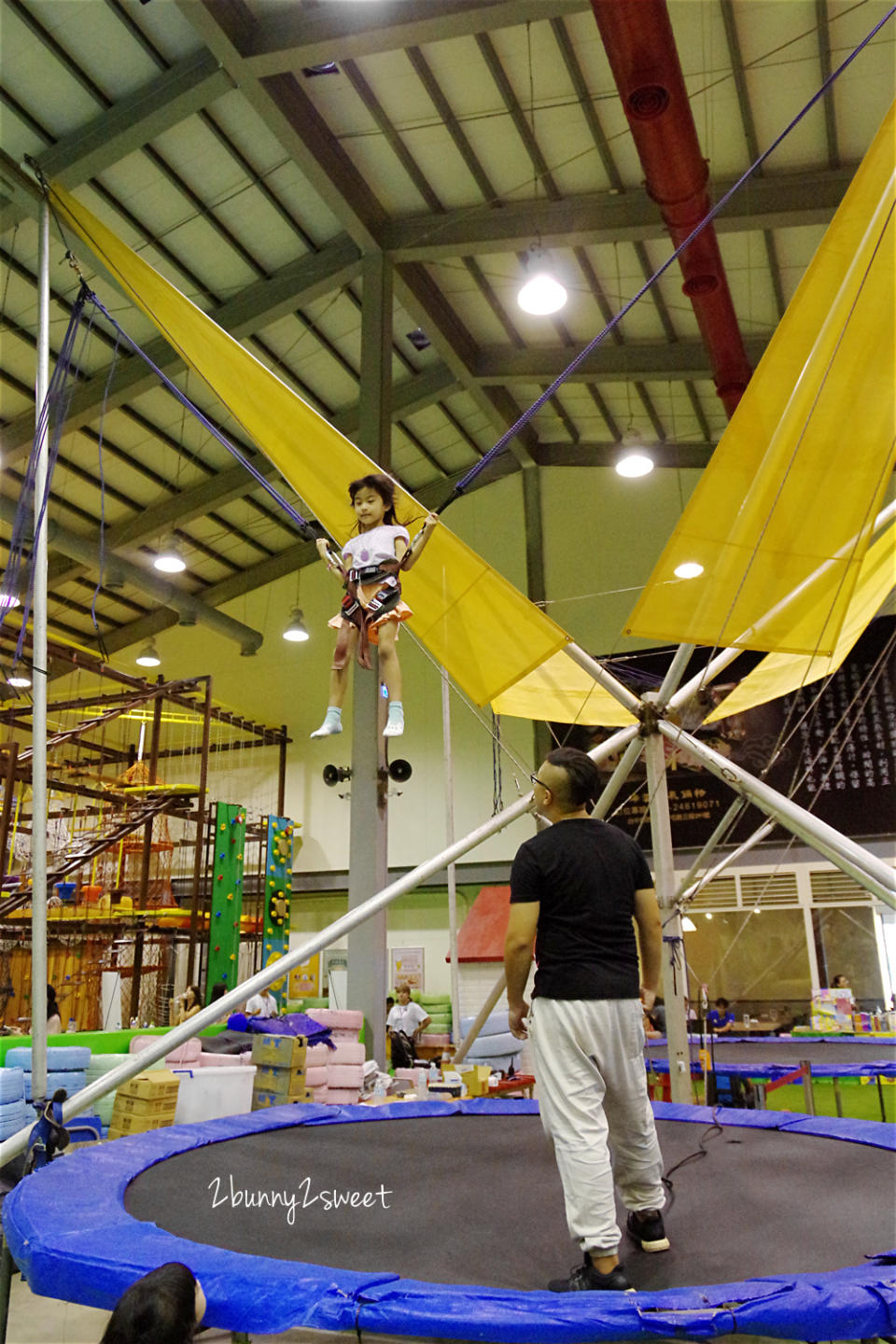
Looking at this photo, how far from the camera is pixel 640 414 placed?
35.3 feet

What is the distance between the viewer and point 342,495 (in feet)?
14.9

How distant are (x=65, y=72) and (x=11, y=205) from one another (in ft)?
3.24

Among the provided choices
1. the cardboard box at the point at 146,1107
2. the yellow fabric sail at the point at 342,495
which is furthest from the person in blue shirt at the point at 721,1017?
the yellow fabric sail at the point at 342,495

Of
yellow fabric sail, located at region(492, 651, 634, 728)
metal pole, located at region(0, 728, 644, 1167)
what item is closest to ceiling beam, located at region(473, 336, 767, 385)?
yellow fabric sail, located at region(492, 651, 634, 728)

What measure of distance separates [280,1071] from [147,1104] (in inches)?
37.4

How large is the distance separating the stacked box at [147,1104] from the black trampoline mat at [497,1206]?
3.90 feet

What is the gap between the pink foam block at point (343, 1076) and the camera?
18.3ft

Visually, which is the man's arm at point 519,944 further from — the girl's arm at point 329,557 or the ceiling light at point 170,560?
the ceiling light at point 170,560

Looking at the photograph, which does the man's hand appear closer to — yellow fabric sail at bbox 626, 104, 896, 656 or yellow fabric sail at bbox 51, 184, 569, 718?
yellow fabric sail at bbox 626, 104, 896, 656

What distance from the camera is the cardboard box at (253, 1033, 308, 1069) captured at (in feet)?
17.0

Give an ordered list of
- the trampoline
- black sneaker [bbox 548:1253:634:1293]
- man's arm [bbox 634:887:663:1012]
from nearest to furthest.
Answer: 1. the trampoline
2. black sneaker [bbox 548:1253:634:1293]
3. man's arm [bbox 634:887:663:1012]

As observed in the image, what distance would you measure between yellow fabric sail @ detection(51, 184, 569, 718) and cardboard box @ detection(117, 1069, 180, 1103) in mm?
2299

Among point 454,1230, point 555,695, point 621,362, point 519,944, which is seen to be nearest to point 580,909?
point 519,944

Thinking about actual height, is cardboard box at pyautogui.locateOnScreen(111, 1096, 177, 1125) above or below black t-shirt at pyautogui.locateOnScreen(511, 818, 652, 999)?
below
